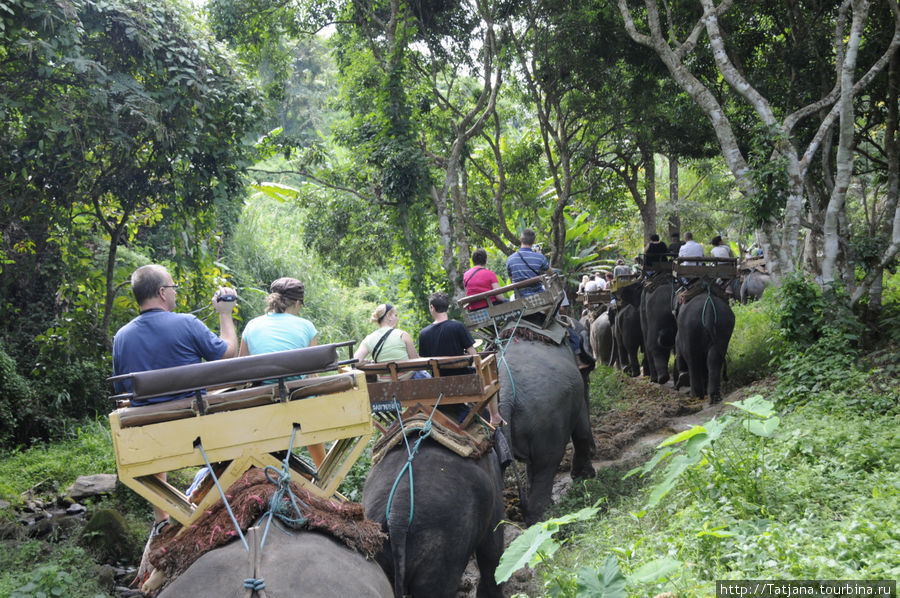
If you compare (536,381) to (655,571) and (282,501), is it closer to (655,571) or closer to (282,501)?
(655,571)

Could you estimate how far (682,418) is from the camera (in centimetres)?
1034

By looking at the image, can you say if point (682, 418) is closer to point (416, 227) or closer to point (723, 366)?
point (723, 366)

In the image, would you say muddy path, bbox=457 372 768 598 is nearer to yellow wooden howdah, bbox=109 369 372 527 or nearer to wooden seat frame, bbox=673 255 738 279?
wooden seat frame, bbox=673 255 738 279

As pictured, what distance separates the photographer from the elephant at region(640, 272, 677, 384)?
40.7ft

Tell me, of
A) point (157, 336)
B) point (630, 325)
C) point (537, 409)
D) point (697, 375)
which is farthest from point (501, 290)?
point (630, 325)

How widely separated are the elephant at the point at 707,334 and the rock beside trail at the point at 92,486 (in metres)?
7.82

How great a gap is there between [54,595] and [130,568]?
159 centimetres

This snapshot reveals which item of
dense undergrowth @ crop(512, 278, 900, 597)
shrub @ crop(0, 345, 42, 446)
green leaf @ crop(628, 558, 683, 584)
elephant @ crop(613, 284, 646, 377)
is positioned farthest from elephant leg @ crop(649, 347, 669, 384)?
green leaf @ crop(628, 558, 683, 584)

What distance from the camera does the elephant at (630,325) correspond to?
1416 centimetres

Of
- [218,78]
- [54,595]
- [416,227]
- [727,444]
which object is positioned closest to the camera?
[54,595]

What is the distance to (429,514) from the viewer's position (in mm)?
4414

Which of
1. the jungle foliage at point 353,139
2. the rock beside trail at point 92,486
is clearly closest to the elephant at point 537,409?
the jungle foliage at point 353,139

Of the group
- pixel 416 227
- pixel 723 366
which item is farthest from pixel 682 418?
pixel 416 227

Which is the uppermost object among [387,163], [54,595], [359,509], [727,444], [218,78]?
[218,78]
